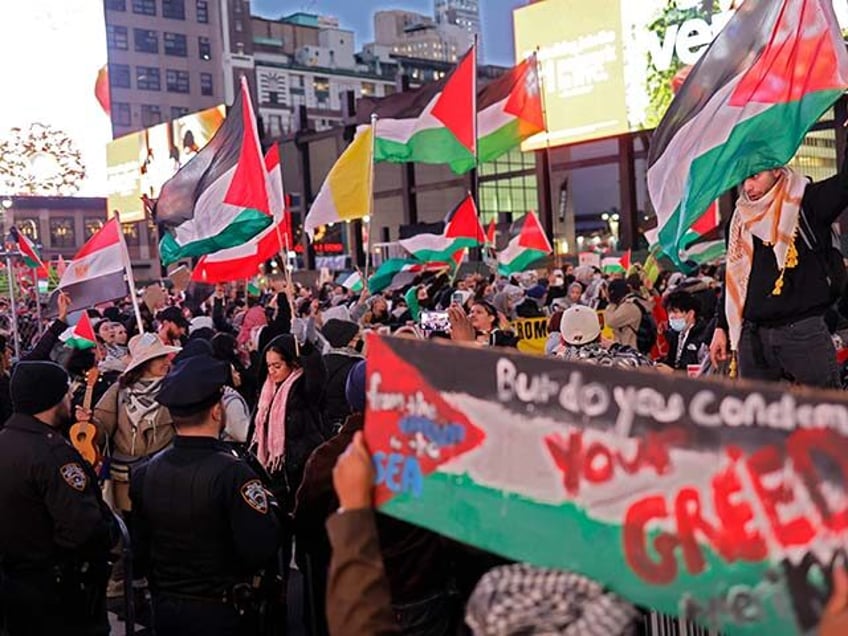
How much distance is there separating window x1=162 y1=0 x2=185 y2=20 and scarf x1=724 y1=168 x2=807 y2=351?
89424 mm

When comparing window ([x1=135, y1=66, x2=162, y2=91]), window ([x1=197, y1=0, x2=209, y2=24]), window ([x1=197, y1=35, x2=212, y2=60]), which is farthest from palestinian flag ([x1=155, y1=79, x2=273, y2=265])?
window ([x1=197, y1=0, x2=209, y2=24])

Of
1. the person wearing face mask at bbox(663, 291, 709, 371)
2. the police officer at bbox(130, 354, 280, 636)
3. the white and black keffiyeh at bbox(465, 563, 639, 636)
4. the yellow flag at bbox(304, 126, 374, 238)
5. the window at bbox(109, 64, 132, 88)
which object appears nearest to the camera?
the white and black keffiyeh at bbox(465, 563, 639, 636)

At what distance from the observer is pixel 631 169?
33344mm

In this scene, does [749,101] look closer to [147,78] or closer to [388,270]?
[388,270]

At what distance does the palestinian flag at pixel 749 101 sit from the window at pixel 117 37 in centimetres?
8657

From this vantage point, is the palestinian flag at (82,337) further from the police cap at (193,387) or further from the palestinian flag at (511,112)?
the palestinian flag at (511,112)

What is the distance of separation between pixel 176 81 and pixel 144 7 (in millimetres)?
6749

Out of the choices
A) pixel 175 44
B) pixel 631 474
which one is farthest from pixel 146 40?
pixel 631 474

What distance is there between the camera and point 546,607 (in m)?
1.90

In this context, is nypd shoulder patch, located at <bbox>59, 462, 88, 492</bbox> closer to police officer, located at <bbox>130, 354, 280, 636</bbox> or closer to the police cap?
police officer, located at <bbox>130, 354, 280, 636</bbox>

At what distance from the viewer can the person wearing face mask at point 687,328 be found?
26.0 feet

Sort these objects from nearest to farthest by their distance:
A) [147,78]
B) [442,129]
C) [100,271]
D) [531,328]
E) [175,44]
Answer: [100,271]
[531,328]
[442,129]
[147,78]
[175,44]

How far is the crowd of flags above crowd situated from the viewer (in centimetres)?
482

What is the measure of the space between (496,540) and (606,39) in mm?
29836
